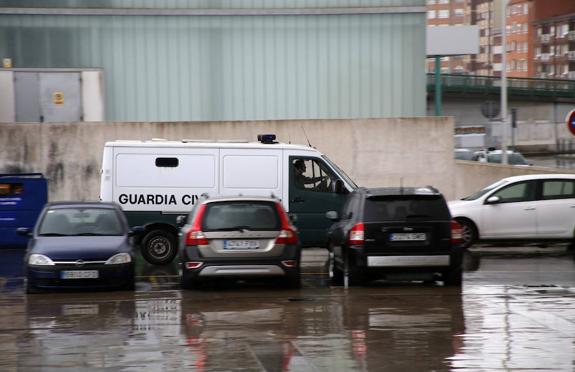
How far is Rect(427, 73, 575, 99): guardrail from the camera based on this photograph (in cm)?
8794

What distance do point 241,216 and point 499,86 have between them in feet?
254

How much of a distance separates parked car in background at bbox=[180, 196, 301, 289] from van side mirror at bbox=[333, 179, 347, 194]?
513 cm

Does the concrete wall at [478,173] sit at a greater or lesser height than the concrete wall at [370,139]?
lesser

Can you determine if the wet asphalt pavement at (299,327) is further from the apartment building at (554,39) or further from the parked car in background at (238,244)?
the apartment building at (554,39)

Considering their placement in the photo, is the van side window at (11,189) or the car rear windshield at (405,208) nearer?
the car rear windshield at (405,208)

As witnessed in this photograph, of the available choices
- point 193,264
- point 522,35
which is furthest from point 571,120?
point 522,35

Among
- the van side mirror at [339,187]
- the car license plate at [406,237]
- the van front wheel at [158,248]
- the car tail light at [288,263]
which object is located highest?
the van side mirror at [339,187]

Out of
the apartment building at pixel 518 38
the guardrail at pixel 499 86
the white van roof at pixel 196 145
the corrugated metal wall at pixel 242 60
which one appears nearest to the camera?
the white van roof at pixel 196 145

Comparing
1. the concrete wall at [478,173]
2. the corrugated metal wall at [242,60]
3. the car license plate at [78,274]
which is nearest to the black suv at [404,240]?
the car license plate at [78,274]

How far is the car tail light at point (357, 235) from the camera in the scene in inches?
601

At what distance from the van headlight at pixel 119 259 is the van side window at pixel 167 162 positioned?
4.92m

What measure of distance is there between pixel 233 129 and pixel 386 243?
488 inches

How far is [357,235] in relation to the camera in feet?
50.2

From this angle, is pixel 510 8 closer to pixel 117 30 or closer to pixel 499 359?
pixel 117 30
